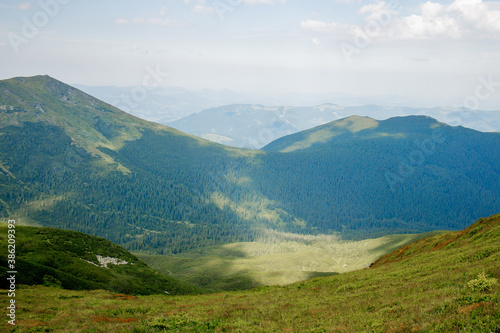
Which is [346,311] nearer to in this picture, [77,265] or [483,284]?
[483,284]

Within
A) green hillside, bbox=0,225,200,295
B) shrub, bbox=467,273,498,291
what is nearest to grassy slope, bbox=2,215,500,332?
shrub, bbox=467,273,498,291

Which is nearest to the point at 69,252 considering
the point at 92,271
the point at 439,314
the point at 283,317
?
the point at 92,271

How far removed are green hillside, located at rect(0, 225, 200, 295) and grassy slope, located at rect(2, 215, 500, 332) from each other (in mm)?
12605

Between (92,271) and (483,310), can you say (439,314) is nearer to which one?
(483,310)

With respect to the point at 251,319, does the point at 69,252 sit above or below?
below

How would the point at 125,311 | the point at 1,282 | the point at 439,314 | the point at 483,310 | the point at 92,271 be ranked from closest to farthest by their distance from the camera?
the point at 483,310
the point at 439,314
the point at 125,311
the point at 1,282
the point at 92,271

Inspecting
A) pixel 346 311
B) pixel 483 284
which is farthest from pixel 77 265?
pixel 483 284

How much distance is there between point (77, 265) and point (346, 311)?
67.1m

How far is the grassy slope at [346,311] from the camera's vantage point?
21.1 metres

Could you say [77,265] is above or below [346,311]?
below

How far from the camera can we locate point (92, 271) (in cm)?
7075

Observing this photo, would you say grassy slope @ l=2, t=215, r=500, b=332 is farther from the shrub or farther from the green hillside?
the green hillside

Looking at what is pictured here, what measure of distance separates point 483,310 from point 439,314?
9.38 feet

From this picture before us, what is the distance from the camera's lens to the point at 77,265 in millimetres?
70938
